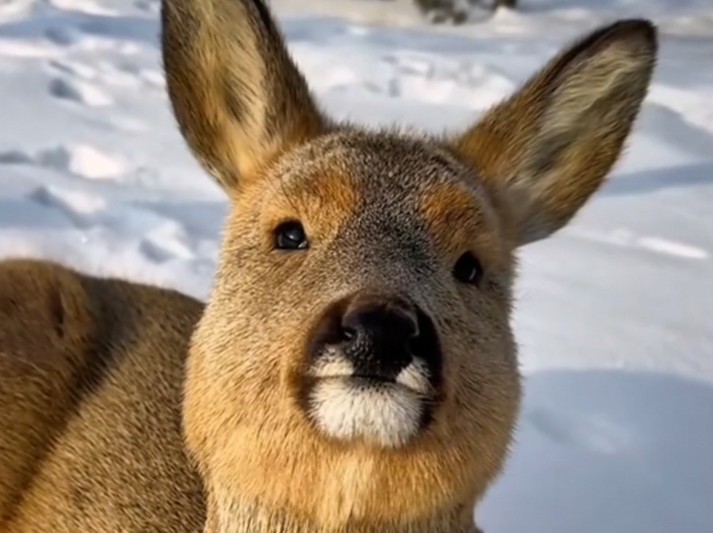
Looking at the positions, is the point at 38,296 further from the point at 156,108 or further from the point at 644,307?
the point at 156,108

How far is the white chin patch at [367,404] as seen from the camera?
1.91m

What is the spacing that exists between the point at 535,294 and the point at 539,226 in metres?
1.86

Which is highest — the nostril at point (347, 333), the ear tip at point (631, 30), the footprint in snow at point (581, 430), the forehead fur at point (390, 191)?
the nostril at point (347, 333)

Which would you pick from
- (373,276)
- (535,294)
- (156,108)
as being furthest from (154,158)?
(373,276)

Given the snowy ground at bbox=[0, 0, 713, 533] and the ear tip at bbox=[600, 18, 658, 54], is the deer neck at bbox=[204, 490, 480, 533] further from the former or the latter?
the snowy ground at bbox=[0, 0, 713, 533]

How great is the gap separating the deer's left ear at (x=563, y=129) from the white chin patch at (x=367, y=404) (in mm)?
923

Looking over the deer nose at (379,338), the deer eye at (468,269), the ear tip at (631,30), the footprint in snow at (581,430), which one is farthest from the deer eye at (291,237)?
the footprint in snow at (581,430)

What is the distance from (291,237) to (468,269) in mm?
332

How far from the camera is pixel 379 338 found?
185 centimetres

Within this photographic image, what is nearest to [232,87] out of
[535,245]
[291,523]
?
[291,523]

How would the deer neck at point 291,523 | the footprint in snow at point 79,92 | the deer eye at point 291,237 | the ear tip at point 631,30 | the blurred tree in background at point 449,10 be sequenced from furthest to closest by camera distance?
the blurred tree in background at point 449,10 < the footprint in snow at point 79,92 < the ear tip at point 631,30 < the deer eye at point 291,237 < the deer neck at point 291,523

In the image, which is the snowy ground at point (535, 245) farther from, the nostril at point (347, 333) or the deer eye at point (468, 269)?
the nostril at point (347, 333)

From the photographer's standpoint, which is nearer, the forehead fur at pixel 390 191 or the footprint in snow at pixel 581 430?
the forehead fur at pixel 390 191

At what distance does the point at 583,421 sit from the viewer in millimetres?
3934
